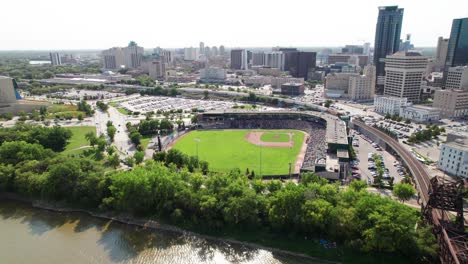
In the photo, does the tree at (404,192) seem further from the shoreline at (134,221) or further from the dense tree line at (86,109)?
the dense tree line at (86,109)

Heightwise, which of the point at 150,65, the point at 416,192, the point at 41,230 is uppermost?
the point at 150,65

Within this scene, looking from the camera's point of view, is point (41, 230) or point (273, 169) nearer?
point (41, 230)

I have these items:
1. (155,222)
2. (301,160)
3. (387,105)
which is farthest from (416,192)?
(387,105)

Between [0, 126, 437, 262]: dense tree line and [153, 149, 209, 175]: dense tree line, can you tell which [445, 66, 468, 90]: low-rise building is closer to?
[0, 126, 437, 262]: dense tree line

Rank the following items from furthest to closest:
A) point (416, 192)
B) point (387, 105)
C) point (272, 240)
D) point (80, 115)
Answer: point (387, 105), point (80, 115), point (416, 192), point (272, 240)

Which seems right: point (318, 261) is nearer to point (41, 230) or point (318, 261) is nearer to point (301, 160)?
point (301, 160)

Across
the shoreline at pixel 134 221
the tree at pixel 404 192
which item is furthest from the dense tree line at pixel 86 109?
the tree at pixel 404 192
